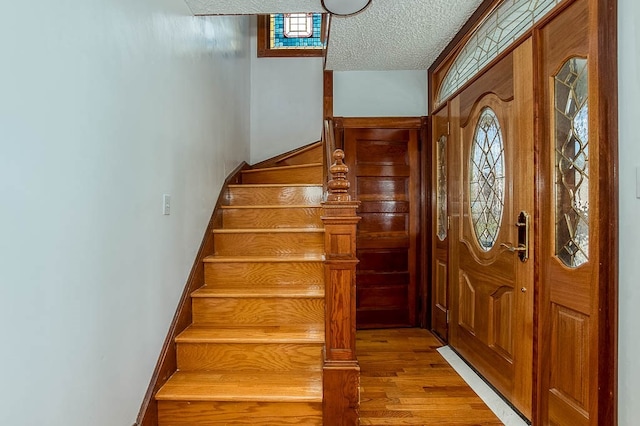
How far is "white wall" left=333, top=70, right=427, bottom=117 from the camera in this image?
3.45 m

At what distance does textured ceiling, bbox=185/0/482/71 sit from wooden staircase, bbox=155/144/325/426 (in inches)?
50.9

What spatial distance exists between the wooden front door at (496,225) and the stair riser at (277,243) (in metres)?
1.07

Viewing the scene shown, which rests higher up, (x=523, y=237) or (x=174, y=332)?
Result: (x=523, y=237)

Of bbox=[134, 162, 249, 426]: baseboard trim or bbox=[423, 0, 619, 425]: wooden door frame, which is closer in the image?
bbox=[423, 0, 619, 425]: wooden door frame

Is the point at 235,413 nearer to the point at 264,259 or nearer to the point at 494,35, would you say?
the point at 264,259

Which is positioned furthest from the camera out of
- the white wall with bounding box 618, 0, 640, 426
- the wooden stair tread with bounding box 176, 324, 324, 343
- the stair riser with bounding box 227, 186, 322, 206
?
the stair riser with bounding box 227, 186, 322, 206

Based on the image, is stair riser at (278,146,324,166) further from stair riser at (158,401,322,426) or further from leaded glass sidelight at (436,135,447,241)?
stair riser at (158,401,322,426)

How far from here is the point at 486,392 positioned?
2213 mm

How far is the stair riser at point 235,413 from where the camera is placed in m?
1.81

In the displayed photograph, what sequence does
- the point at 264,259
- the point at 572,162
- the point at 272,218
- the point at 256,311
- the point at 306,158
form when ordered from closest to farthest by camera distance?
1. the point at 572,162
2. the point at 256,311
3. the point at 264,259
4. the point at 272,218
5. the point at 306,158

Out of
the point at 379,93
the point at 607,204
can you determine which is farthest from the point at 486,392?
the point at 379,93

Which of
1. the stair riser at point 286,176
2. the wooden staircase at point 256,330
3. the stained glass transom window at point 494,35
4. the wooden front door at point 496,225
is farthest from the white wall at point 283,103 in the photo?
the wooden front door at point 496,225

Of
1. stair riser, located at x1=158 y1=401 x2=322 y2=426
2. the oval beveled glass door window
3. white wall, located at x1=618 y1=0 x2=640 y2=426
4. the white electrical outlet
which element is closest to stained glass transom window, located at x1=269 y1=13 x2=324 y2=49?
the oval beveled glass door window

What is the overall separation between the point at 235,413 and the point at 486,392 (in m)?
1.45
